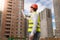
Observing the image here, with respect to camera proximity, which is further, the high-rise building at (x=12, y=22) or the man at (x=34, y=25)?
the high-rise building at (x=12, y=22)

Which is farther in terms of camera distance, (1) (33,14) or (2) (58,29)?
(2) (58,29)

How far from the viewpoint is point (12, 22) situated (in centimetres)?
3105

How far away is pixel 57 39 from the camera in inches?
44.9

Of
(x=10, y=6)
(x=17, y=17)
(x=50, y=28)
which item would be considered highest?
(x=10, y=6)

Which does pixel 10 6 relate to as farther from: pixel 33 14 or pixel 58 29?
pixel 33 14

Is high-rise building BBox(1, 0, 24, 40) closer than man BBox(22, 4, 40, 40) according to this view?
No

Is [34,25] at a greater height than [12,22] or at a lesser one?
greater

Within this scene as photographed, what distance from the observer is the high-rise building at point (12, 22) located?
29.3 meters

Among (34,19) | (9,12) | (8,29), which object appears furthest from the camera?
(9,12)

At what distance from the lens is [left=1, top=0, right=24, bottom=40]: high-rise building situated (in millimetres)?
29312

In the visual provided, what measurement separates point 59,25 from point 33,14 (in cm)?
3218

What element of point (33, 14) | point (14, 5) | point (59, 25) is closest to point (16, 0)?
point (14, 5)

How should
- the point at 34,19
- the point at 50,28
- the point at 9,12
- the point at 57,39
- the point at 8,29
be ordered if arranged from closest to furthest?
the point at 57,39, the point at 34,19, the point at 8,29, the point at 9,12, the point at 50,28

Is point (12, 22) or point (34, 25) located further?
point (12, 22)
